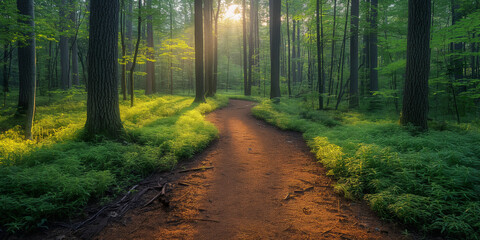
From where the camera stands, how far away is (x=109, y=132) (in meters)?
5.74

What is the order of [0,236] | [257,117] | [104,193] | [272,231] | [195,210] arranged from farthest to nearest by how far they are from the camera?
[257,117], [104,193], [195,210], [272,231], [0,236]

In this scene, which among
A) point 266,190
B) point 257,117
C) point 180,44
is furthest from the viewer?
point 180,44

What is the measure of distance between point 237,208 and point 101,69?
17.4 ft

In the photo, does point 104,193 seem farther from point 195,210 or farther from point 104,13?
point 104,13

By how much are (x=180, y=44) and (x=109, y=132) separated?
1204 centimetres

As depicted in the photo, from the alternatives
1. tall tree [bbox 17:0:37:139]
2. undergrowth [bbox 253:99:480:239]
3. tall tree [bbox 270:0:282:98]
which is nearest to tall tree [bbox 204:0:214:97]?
tall tree [bbox 270:0:282:98]

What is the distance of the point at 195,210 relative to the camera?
3.21 meters

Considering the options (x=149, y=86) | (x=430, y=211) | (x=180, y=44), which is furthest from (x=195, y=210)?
(x=149, y=86)

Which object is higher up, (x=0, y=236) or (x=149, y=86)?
(x=149, y=86)

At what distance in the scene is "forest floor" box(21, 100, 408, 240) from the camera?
8.81ft

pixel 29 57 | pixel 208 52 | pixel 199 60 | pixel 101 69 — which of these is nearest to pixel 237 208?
pixel 101 69

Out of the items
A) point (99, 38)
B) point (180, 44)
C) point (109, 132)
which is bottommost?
point (109, 132)

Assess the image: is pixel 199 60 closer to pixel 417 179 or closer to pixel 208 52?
pixel 208 52

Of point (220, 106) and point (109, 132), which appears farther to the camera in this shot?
point (220, 106)
